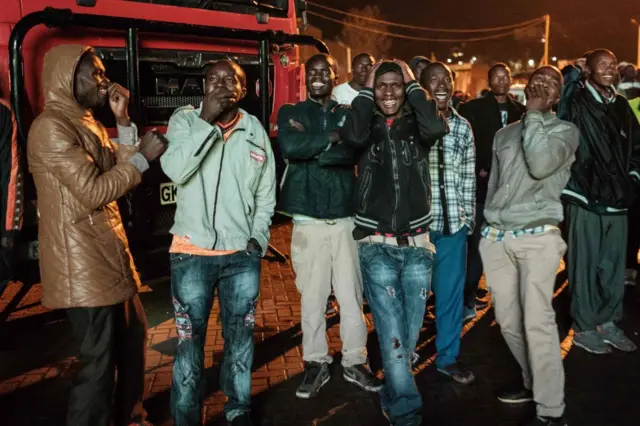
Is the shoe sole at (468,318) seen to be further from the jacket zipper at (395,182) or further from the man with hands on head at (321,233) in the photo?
the jacket zipper at (395,182)

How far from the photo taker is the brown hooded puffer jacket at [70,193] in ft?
9.75

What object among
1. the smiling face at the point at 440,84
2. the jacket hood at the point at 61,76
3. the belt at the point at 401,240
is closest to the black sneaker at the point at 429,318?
the belt at the point at 401,240

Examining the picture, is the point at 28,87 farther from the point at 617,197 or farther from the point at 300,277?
the point at 617,197

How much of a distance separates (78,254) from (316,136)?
1642 mm

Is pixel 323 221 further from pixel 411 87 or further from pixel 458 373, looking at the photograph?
pixel 458 373

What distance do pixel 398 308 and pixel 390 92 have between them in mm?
1282

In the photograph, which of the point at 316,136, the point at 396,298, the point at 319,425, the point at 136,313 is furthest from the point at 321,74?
the point at 319,425

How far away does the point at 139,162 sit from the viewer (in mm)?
3166

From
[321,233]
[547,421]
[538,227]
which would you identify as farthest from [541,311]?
[321,233]

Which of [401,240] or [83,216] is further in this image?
[401,240]

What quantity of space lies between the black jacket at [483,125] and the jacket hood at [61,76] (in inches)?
142

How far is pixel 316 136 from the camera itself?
3.96 meters

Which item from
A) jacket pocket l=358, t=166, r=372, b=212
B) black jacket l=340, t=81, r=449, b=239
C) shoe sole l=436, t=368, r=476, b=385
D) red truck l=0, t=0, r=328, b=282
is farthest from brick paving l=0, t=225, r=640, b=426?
jacket pocket l=358, t=166, r=372, b=212

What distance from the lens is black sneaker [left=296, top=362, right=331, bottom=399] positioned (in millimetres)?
4070
